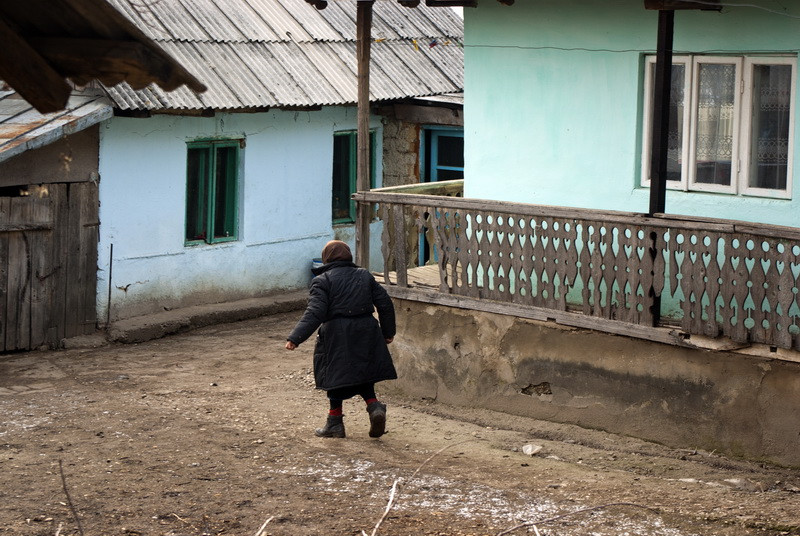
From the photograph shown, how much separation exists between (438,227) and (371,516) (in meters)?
3.63

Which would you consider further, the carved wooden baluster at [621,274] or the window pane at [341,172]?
the window pane at [341,172]

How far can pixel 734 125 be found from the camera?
364 inches

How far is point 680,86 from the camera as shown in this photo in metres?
9.65

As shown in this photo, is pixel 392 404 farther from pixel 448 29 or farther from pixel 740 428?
pixel 448 29

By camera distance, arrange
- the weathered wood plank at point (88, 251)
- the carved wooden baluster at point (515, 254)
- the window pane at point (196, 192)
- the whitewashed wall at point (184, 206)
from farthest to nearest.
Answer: the window pane at point (196, 192)
the whitewashed wall at point (184, 206)
the weathered wood plank at point (88, 251)
the carved wooden baluster at point (515, 254)

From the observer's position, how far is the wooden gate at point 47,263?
40.8 feet

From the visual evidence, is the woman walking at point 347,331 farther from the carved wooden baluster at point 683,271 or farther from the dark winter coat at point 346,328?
the carved wooden baluster at point 683,271

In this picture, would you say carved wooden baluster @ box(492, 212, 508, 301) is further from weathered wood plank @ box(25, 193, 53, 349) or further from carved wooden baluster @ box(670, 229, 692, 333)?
weathered wood plank @ box(25, 193, 53, 349)

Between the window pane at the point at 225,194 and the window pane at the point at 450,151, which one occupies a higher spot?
the window pane at the point at 450,151

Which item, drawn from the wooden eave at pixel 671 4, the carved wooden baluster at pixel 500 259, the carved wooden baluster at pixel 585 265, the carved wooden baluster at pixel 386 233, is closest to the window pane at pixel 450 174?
the carved wooden baluster at pixel 386 233

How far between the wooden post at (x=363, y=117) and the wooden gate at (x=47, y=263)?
3.66 meters

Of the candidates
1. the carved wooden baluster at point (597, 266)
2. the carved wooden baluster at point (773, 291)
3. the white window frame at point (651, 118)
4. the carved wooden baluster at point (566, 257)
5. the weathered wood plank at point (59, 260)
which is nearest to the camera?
the carved wooden baluster at point (773, 291)

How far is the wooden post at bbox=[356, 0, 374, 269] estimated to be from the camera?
35.6 ft

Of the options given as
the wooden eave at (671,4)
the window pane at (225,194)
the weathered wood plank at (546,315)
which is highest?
the wooden eave at (671,4)
